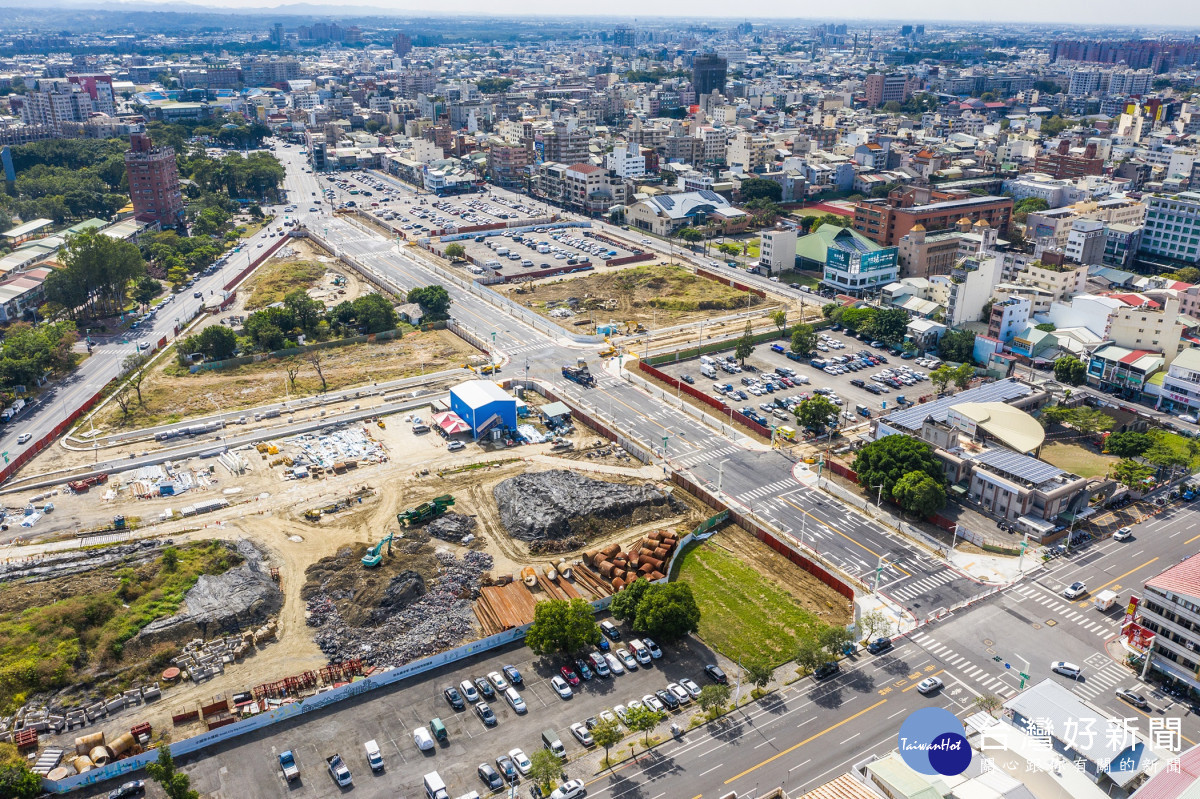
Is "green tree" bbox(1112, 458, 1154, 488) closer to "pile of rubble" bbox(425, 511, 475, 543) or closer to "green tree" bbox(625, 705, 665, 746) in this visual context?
"green tree" bbox(625, 705, 665, 746)

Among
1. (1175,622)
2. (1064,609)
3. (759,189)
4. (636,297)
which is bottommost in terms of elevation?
(1064,609)

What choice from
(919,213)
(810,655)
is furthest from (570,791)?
(919,213)

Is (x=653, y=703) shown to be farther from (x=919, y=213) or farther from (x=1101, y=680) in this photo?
(x=919, y=213)

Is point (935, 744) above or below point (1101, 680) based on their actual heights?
above

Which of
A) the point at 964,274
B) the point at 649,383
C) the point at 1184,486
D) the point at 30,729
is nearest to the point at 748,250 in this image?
the point at 964,274

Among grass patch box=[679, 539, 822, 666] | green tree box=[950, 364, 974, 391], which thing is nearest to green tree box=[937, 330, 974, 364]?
green tree box=[950, 364, 974, 391]

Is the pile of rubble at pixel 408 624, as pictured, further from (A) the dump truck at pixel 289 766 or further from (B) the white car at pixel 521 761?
(B) the white car at pixel 521 761
